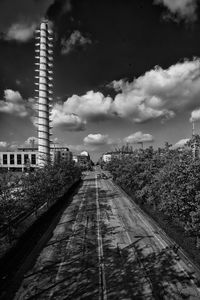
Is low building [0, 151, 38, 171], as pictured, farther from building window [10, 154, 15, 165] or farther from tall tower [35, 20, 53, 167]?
tall tower [35, 20, 53, 167]

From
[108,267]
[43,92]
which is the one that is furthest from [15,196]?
[43,92]

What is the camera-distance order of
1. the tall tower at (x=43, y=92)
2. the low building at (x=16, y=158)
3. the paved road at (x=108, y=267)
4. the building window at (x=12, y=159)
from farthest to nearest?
the building window at (x=12, y=159) < the low building at (x=16, y=158) < the tall tower at (x=43, y=92) < the paved road at (x=108, y=267)

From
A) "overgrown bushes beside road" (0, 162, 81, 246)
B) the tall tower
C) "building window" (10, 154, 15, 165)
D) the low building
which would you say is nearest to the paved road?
"overgrown bushes beside road" (0, 162, 81, 246)

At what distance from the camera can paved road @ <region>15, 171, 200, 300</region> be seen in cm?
1266

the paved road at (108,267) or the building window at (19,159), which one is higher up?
the building window at (19,159)

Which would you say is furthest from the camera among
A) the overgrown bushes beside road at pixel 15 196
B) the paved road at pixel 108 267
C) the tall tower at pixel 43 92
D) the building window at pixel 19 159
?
the building window at pixel 19 159

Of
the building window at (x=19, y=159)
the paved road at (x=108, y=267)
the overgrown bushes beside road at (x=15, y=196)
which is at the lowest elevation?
the paved road at (x=108, y=267)

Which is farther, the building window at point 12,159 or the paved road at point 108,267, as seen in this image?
the building window at point 12,159

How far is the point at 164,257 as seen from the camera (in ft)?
56.2

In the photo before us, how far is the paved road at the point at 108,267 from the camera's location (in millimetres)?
12656

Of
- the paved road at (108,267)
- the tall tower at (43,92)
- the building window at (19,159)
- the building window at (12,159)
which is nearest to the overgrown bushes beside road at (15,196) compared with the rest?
the paved road at (108,267)

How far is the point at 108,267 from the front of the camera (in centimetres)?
1549

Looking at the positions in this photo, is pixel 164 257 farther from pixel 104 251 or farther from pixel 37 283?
pixel 37 283

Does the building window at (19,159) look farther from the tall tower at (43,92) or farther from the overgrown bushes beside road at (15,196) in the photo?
the overgrown bushes beside road at (15,196)
